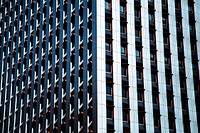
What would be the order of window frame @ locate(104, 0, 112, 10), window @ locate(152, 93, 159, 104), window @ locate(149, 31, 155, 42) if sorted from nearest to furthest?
window @ locate(152, 93, 159, 104) < window frame @ locate(104, 0, 112, 10) < window @ locate(149, 31, 155, 42)

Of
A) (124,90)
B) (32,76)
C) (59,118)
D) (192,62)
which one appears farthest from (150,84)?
(32,76)

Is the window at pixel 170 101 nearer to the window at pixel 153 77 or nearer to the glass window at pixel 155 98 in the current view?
the glass window at pixel 155 98

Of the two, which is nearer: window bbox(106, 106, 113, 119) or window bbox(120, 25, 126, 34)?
window bbox(106, 106, 113, 119)

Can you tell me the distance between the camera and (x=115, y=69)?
175ft

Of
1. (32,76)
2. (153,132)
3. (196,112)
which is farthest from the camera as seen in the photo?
(32,76)

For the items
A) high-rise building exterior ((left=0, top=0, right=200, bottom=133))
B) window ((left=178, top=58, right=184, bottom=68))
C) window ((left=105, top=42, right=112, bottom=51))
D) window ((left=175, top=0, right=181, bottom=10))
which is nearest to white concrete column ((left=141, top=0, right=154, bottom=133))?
high-rise building exterior ((left=0, top=0, right=200, bottom=133))

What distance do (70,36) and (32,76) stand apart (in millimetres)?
11439

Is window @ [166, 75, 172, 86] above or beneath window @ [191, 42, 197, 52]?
beneath

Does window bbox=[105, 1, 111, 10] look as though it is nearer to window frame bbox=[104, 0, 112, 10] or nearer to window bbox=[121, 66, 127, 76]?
window frame bbox=[104, 0, 112, 10]

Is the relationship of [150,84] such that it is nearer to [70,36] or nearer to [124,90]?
[124,90]

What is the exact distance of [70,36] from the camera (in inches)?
2365

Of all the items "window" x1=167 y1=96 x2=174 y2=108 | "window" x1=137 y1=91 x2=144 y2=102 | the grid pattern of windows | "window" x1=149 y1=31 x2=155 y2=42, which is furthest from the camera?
"window" x1=149 y1=31 x2=155 y2=42

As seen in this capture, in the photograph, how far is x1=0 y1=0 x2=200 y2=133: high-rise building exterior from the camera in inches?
2062

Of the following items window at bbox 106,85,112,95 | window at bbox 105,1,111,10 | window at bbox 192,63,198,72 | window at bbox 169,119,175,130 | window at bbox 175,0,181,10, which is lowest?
window at bbox 169,119,175,130
